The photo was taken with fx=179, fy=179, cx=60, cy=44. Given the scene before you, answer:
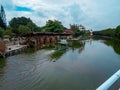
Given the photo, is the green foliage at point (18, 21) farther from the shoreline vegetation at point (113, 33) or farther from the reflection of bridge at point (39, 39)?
the shoreline vegetation at point (113, 33)

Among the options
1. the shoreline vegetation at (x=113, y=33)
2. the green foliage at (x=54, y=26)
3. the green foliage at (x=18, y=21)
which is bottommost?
the shoreline vegetation at (x=113, y=33)

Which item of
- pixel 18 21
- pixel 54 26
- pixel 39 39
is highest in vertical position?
pixel 18 21

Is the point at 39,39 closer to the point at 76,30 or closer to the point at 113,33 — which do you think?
the point at 76,30

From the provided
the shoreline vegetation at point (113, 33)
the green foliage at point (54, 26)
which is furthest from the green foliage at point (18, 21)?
the shoreline vegetation at point (113, 33)

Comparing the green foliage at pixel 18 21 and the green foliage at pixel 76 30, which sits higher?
the green foliage at pixel 18 21

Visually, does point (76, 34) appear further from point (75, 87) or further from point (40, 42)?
point (75, 87)

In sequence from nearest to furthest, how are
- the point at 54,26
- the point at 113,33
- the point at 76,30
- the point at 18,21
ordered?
the point at 54,26 < the point at 18,21 < the point at 76,30 < the point at 113,33

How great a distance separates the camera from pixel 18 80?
14.5 m

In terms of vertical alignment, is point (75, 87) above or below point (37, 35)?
below

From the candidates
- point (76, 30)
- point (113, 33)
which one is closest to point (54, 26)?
point (76, 30)

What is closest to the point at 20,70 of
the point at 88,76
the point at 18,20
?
the point at 88,76

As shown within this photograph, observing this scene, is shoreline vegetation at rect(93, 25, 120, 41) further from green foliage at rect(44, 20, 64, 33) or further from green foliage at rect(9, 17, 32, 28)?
green foliage at rect(9, 17, 32, 28)

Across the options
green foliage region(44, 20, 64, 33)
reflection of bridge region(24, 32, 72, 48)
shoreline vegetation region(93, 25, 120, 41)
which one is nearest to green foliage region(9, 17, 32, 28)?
green foliage region(44, 20, 64, 33)

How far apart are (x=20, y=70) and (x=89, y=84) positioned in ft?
24.7
